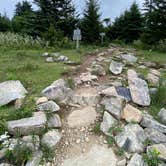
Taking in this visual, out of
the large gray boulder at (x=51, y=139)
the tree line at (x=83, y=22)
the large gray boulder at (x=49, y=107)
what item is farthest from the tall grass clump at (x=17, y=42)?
the large gray boulder at (x=51, y=139)

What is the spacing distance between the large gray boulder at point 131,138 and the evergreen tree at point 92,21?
32.1 feet

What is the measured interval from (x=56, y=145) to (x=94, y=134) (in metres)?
0.65

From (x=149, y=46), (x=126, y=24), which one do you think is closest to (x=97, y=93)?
(x=149, y=46)

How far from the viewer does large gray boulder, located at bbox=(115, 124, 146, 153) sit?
369 cm

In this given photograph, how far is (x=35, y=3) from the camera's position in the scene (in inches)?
516

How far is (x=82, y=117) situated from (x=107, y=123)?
1.66 ft

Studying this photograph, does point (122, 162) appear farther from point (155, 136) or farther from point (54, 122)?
point (54, 122)

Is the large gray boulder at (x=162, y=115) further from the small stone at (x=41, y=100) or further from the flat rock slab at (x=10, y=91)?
the flat rock slab at (x=10, y=91)

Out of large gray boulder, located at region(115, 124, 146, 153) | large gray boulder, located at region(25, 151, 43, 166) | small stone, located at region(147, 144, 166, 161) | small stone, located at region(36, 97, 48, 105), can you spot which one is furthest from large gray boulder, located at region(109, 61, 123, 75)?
large gray boulder, located at region(25, 151, 43, 166)

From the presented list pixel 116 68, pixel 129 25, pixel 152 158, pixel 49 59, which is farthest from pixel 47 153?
pixel 129 25

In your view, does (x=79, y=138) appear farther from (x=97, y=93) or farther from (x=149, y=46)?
(x=149, y=46)

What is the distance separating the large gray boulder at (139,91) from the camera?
4936mm

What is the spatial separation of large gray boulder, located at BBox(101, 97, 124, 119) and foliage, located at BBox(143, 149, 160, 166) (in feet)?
2.98

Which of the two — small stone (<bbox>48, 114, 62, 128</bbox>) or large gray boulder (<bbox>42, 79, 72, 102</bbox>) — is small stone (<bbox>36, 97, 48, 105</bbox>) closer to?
large gray boulder (<bbox>42, 79, 72, 102</bbox>)
